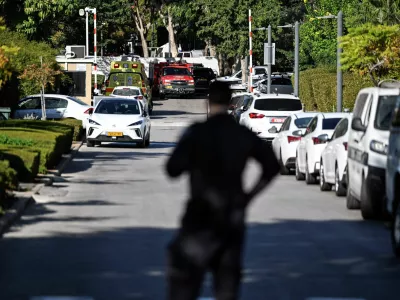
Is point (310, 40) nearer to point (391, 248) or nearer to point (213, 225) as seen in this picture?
point (391, 248)

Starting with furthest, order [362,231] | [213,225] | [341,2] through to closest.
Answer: [341,2] → [362,231] → [213,225]

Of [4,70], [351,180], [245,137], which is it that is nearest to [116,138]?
[4,70]

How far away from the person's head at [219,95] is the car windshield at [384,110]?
366 inches

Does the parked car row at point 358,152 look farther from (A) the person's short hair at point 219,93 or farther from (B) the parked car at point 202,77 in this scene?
(B) the parked car at point 202,77

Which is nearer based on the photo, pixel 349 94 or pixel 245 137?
pixel 245 137

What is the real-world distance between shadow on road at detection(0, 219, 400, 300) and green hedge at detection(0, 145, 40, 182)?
4495 mm

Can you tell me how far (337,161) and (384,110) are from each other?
3.72 metres

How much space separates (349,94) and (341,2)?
24.6 meters

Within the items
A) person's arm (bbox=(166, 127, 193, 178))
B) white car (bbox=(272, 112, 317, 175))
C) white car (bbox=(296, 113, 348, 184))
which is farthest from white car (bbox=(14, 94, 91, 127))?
person's arm (bbox=(166, 127, 193, 178))

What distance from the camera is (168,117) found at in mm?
61688

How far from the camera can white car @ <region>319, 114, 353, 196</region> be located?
20828 mm

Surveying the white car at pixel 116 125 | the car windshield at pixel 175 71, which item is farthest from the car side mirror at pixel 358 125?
the car windshield at pixel 175 71

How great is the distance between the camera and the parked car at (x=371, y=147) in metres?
16.8

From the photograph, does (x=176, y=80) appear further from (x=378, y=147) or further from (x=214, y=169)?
(x=214, y=169)
